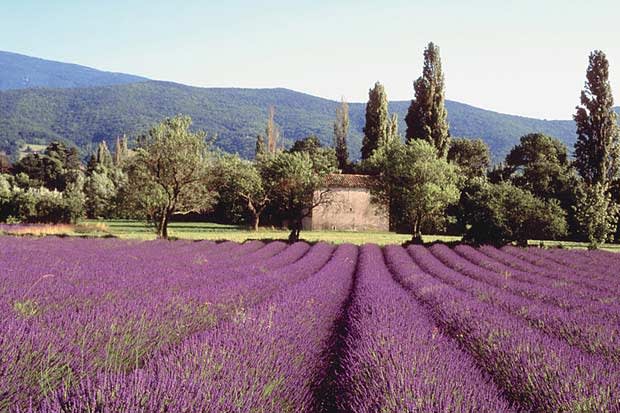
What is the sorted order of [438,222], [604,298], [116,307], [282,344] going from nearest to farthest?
[282,344]
[116,307]
[604,298]
[438,222]

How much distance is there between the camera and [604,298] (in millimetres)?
8469

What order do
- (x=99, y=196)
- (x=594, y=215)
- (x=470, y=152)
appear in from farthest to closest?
(x=470, y=152) → (x=99, y=196) → (x=594, y=215)

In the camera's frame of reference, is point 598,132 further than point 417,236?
Yes

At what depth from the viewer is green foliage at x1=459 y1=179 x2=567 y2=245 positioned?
25953 mm

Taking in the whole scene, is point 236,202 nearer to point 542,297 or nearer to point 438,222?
point 438,222

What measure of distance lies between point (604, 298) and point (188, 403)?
782 centimetres

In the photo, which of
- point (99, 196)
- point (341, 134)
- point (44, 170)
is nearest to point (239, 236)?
point (99, 196)

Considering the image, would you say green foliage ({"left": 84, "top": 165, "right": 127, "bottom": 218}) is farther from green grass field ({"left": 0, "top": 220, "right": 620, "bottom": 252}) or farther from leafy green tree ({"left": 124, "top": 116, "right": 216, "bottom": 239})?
leafy green tree ({"left": 124, "top": 116, "right": 216, "bottom": 239})

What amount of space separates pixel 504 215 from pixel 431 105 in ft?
59.2

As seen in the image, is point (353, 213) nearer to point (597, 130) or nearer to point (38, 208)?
point (597, 130)

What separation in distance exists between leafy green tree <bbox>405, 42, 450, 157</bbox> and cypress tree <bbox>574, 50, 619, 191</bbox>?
9371 mm

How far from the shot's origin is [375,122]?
179ft

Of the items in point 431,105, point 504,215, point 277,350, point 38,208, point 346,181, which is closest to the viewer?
point 277,350

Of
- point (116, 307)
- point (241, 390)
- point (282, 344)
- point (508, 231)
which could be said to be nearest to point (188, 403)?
point (241, 390)
